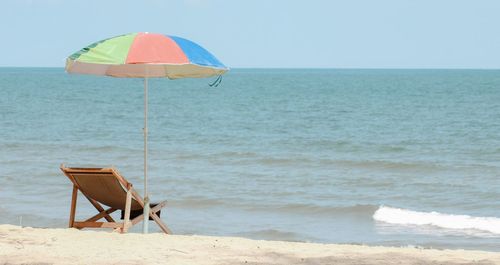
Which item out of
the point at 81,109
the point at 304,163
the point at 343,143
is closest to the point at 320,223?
the point at 304,163

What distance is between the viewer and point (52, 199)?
1496 cm

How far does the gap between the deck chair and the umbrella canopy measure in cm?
102

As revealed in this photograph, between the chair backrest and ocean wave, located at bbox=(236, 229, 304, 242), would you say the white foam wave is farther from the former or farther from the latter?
the chair backrest

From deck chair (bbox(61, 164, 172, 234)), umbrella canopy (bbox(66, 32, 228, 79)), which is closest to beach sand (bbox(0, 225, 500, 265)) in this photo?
deck chair (bbox(61, 164, 172, 234))

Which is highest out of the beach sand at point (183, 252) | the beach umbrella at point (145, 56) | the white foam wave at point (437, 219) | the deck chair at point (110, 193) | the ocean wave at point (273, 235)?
the beach umbrella at point (145, 56)

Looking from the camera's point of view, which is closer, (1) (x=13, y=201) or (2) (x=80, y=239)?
(2) (x=80, y=239)

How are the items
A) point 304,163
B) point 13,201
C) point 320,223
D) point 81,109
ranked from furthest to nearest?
point 81,109, point 304,163, point 13,201, point 320,223

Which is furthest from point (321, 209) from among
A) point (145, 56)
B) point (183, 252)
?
point (183, 252)

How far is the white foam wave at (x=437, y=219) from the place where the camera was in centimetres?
1277

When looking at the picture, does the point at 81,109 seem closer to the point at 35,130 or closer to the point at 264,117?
the point at 264,117

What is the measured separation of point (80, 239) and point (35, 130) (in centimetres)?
2168

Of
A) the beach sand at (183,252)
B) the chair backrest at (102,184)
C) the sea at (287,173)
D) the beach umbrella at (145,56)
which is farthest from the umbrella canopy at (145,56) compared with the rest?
the sea at (287,173)

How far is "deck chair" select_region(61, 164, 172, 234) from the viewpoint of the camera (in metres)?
9.11

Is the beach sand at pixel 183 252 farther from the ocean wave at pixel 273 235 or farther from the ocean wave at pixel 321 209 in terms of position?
the ocean wave at pixel 321 209
